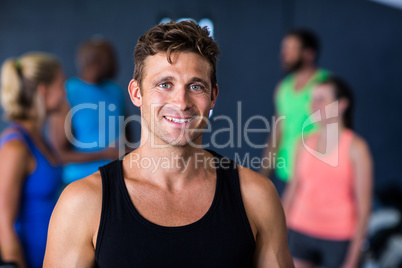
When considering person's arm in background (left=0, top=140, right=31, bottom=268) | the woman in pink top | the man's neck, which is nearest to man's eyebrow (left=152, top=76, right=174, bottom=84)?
person's arm in background (left=0, top=140, right=31, bottom=268)

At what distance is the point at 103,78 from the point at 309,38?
165 cm

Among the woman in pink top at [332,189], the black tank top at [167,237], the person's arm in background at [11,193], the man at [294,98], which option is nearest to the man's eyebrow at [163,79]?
the black tank top at [167,237]

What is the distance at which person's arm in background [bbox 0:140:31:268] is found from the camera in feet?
6.41

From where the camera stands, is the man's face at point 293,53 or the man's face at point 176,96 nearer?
the man's face at point 176,96

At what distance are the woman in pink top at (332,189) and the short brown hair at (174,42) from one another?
5.20ft

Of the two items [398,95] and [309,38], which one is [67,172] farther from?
[398,95]

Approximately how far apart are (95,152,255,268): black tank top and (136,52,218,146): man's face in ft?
0.61

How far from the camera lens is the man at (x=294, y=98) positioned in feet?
11.7

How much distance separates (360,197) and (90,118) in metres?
1.74

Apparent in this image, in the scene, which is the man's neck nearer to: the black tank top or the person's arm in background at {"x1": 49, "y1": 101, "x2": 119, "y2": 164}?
the person's arm in background at {"x1": 49, "y1": 101, "x2": 119, "y2": 164}

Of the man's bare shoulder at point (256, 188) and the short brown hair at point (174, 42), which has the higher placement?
the short brown hair at point (174, 42)

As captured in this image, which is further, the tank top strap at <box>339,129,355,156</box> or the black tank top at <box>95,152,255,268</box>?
the tank top strap at <box>339,129,355,156</box>

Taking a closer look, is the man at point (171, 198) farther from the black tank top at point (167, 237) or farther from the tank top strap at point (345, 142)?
the tank top strap at point (345, 142)

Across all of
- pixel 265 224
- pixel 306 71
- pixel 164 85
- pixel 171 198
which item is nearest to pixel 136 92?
pixel 164 85
